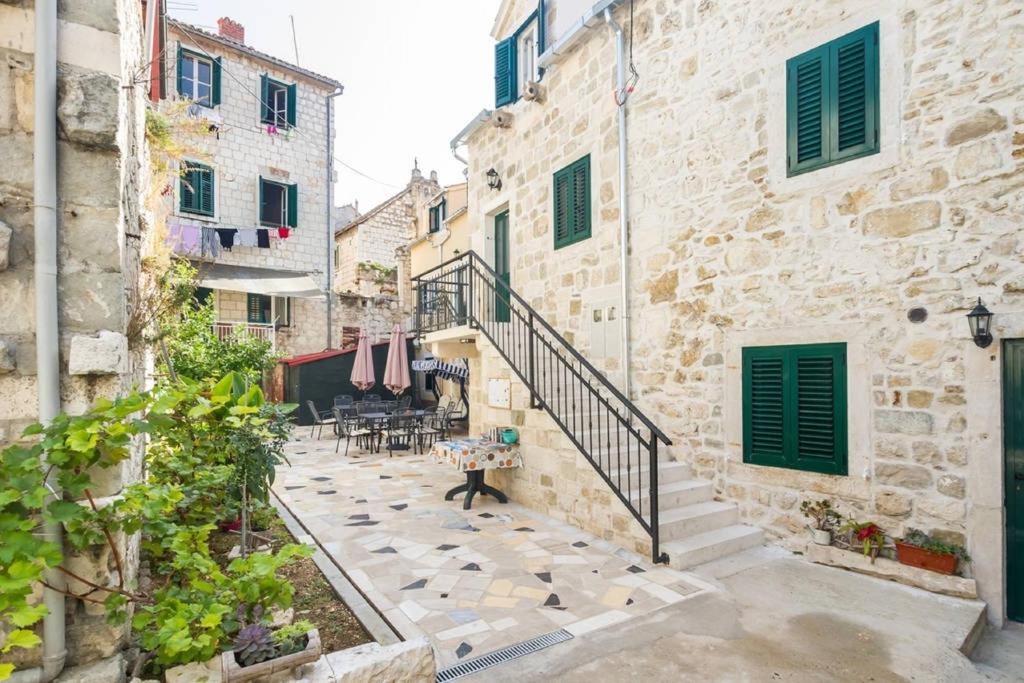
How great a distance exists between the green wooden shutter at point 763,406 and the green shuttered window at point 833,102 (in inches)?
68.6

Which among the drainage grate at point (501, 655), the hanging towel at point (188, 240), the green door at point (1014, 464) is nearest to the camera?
the drainage grate at point (501, 655)

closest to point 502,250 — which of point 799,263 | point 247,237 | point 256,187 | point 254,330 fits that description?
point 799,263

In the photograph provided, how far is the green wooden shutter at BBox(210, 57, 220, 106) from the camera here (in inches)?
552

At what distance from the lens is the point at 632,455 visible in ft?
18.9

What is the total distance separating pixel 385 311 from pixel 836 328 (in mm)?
14549

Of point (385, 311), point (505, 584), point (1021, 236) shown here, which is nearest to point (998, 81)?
point (1021, 236)

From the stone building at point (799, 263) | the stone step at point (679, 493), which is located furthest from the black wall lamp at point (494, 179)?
the stone step at point (679, 493)

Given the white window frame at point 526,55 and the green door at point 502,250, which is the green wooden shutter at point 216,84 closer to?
the white window frame at point 526,55

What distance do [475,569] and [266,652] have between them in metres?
2.19

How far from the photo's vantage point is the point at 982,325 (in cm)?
372

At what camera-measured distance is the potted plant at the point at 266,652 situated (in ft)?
7.52

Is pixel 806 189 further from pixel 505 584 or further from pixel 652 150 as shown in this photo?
pixel 505 584

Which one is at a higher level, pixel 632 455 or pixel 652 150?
pixel 652 150

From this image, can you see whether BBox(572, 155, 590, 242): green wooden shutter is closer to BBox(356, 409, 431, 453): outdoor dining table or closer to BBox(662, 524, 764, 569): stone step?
BBox(662, 524, 764, 569): stone step
